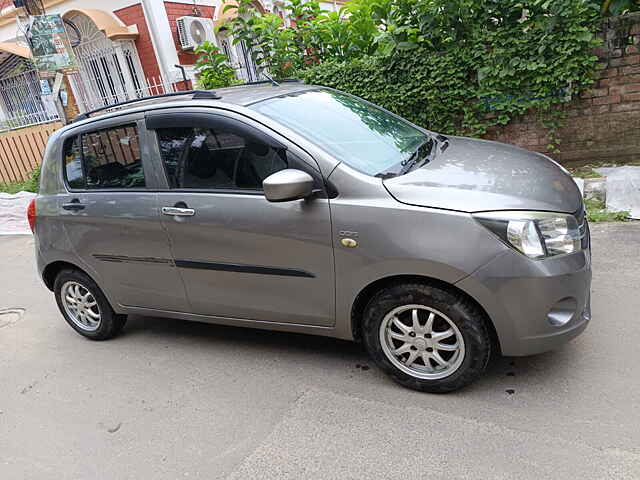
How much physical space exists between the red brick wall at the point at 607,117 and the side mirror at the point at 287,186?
182 inches

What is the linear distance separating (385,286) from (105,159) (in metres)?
2.30

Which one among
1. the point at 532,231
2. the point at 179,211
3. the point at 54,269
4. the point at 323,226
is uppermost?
the point at 179,211

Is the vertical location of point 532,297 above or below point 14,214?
above

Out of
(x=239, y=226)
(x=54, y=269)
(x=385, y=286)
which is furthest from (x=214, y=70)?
(x=385, y=286)

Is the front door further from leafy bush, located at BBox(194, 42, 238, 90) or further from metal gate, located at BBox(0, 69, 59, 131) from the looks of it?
metal gate, located at BBox(0, 69, 59, 131)

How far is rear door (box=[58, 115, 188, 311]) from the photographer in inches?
137

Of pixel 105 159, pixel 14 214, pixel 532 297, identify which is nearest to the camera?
pixel 532 297

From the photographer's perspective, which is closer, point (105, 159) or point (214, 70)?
point (105, 159)

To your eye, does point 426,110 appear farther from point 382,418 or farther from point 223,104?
point 382,418

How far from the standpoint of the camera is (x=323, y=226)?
9.32ft

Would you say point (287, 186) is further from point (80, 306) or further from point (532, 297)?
point (80, 306)

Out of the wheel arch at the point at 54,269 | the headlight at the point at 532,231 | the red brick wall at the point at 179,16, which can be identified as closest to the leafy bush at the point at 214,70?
the red brick wall at the point at 179,16

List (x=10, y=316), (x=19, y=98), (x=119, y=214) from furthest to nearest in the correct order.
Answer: (x=19, y=98) < (x=10, y=316) < (x=119, y=214)

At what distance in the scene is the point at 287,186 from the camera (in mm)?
2717
